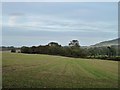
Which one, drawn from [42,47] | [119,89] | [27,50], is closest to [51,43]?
[42,47]

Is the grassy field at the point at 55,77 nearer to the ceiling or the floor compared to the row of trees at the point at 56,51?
nearer to the floor

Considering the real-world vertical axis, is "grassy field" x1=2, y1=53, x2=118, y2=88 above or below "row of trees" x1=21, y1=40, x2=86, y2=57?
below

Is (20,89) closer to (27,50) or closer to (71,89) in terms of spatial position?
(71,89)

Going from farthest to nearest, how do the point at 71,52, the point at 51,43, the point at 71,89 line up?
the point at 51,43, the point at 71,52, the point at 71,89

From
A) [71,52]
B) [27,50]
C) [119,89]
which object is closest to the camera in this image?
[119,89]

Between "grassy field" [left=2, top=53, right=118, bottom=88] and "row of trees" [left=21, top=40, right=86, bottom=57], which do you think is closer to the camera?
"grassy field" [left=2, top=53, right=118, bottom=88]

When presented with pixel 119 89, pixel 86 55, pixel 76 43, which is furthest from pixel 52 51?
pixel 119 89

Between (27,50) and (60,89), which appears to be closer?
(60,89)

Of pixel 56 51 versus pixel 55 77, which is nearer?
pixel 55 77

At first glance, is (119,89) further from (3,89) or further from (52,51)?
(52,51)

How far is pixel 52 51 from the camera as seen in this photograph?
109625 millimetres

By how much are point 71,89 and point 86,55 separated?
299ft

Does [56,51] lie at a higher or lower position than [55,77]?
higher

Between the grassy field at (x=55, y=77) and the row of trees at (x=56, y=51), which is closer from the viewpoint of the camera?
the grassy field at (x=55, y=77)
